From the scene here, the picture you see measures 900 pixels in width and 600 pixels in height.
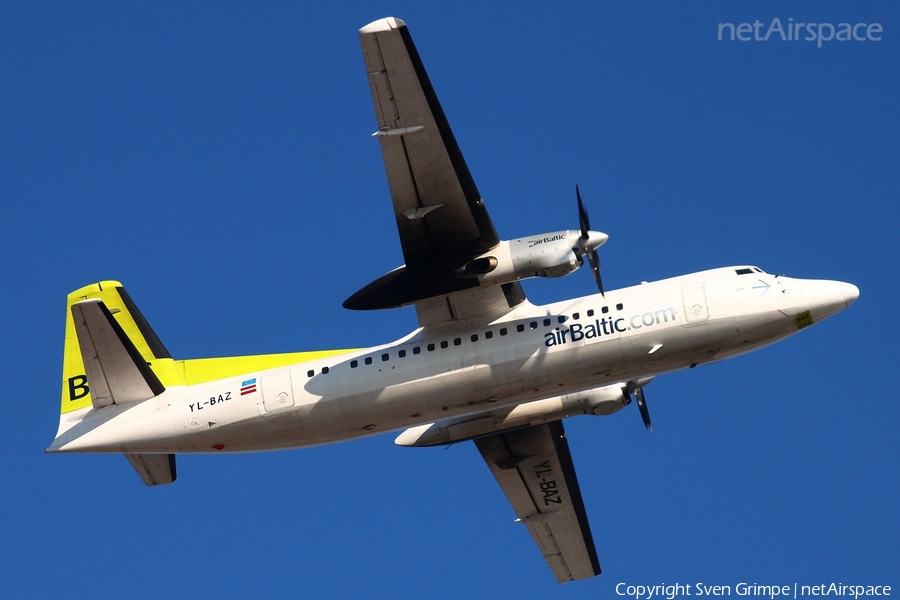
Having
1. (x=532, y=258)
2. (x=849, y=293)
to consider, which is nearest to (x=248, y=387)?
(x=532, y=258)

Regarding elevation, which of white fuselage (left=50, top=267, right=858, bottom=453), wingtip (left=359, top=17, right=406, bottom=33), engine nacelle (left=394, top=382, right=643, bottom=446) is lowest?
engine nacelle (left=394, top=382, right=643, bottom=446)

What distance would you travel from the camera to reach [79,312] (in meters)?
21.8

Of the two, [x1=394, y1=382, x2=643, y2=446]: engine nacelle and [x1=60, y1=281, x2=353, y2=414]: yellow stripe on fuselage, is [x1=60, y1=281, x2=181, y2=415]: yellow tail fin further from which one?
[x1=394, y1=382, x2=643, y2=446]: engine nacelle

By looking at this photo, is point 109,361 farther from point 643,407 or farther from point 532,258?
point 643,407

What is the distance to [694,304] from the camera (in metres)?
20.8

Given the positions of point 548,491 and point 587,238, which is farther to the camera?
point 548,491

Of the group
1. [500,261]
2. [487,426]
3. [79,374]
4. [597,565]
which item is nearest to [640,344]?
[500,261]

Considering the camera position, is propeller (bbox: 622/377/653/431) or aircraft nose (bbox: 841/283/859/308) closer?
aircraft nose (bbox: 841/283/859/308)

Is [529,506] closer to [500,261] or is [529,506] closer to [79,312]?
[500,261]

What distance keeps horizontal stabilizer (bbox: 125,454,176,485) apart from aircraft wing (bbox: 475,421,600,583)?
22.5ft

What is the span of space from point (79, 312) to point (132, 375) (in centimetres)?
163

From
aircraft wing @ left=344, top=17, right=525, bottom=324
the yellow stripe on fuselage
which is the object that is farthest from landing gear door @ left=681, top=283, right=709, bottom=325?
the yellow stripe on fuselage

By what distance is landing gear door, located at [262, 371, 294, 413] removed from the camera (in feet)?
70.8

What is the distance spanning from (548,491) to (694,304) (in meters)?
7.26
